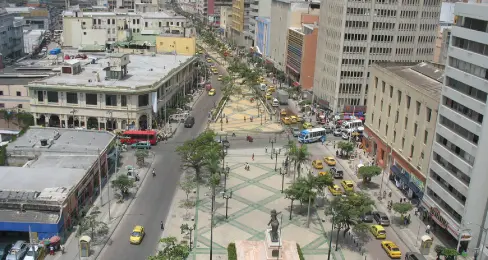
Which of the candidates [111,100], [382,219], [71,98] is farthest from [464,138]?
[71,98]

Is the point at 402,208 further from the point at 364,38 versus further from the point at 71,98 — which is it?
the point at 71,98

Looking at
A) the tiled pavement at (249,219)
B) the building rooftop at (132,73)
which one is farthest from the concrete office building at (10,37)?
the tiled pavement at (249,219)

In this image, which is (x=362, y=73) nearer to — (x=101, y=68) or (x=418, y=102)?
(x=418, y=102)

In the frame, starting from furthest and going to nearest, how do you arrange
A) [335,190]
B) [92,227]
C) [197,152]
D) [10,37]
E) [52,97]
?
1. [10,37]
2. [52,97]
3. [197,152]
4. [335,190]
5. [92,227]

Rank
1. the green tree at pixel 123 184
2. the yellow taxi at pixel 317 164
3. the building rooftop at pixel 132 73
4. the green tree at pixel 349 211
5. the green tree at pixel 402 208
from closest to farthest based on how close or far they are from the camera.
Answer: the green tree at pixel 349 211, the green tree at pixel 402 208, the green tree at pixel 123 184, the yellow taxi at pixel 317 164, the building rooftop at pixel 132 73

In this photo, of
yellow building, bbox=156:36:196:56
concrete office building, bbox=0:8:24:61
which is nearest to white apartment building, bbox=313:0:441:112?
yellow building, bbox=156:36:196:56

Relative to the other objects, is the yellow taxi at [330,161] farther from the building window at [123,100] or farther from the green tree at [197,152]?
the building window at [123,100]

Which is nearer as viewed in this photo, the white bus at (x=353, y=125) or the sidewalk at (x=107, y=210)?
the sidewalk at (x=107, y=210)
